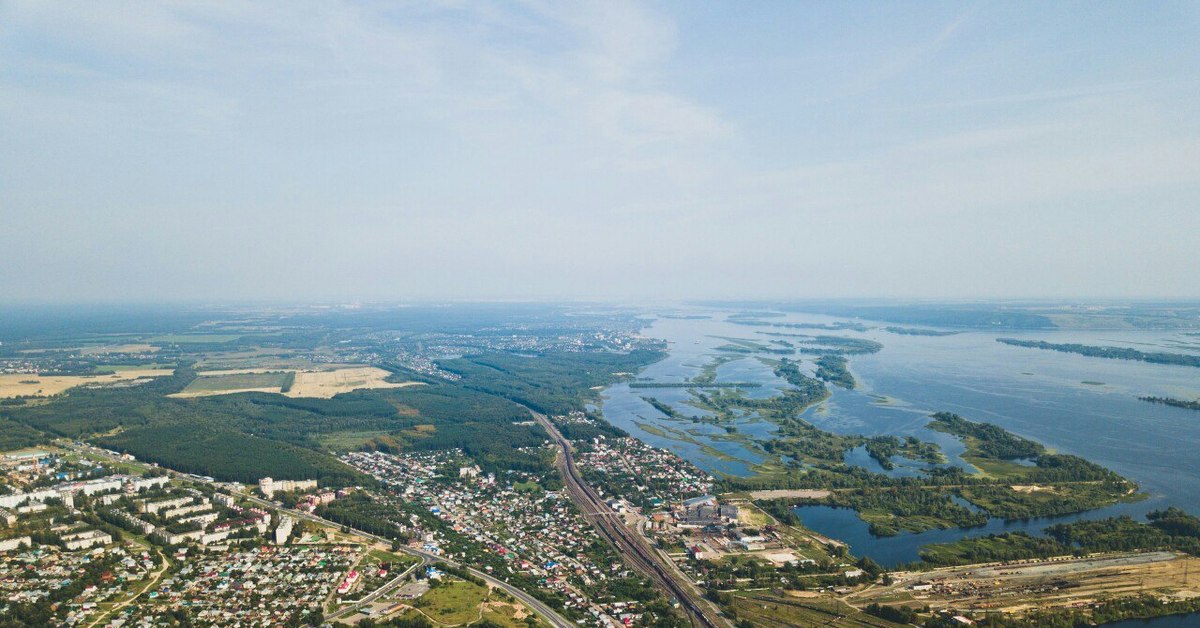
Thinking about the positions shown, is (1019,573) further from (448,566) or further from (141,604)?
(141,604)

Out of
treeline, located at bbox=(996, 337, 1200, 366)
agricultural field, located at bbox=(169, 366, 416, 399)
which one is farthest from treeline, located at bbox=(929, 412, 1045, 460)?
agricultural field, located at bbox=(169, 366, 416, 399)

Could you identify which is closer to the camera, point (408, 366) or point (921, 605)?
point (921, 605)

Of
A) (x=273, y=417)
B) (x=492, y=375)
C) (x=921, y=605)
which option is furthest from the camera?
(x=492, y=375)

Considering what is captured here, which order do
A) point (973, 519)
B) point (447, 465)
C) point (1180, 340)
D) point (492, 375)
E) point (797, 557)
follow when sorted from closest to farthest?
point (797, 557)
point (973, 519)
point (447, 465)
point (492, 375)
point (1180, 340)

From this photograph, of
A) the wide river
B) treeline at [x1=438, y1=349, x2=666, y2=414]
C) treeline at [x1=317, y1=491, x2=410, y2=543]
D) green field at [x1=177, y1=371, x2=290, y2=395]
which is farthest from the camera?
green field at [x1=177, y1=371, x2=290, y2=395]

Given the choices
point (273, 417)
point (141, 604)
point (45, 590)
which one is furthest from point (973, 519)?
point (273, 417)

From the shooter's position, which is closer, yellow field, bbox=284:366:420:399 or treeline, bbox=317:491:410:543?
treeline, bbox=317:491:410:543

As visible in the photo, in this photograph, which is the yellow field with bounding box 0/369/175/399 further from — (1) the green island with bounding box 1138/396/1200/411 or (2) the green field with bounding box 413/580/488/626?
(1) the green island with bounding box 1138/396/1200/411
